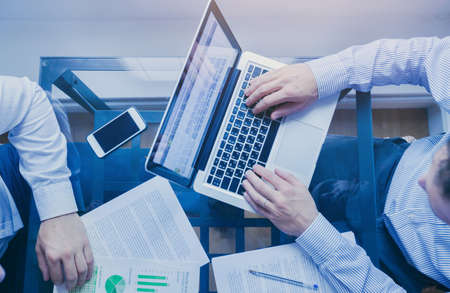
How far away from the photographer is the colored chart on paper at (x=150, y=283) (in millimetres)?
642

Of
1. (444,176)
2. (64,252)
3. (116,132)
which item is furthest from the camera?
(116,132)

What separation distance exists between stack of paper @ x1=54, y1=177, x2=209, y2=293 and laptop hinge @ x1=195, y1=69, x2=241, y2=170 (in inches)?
4.3

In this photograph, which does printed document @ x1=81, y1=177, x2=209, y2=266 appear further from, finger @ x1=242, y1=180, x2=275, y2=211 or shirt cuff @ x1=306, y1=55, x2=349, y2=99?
shirt cuff @ x1=306, y1=55, x2=349, y2=99

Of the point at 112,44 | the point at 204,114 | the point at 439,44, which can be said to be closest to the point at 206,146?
the point at 204,114

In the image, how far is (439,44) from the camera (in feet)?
2.11

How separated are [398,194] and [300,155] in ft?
0.81

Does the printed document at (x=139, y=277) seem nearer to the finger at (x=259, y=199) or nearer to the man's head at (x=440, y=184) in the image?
the finger at (x=259, y=199)

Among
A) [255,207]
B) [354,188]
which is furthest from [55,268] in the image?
[354,188]

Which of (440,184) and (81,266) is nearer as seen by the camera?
(440,184)

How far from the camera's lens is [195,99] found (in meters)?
0.65

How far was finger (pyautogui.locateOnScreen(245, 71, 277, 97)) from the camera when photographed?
66 centimetres

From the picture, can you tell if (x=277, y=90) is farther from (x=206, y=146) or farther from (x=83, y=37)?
(x=83, y=37)

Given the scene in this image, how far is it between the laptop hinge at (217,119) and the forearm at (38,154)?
0.95 ft

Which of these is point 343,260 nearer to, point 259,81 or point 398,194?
point 398,194
